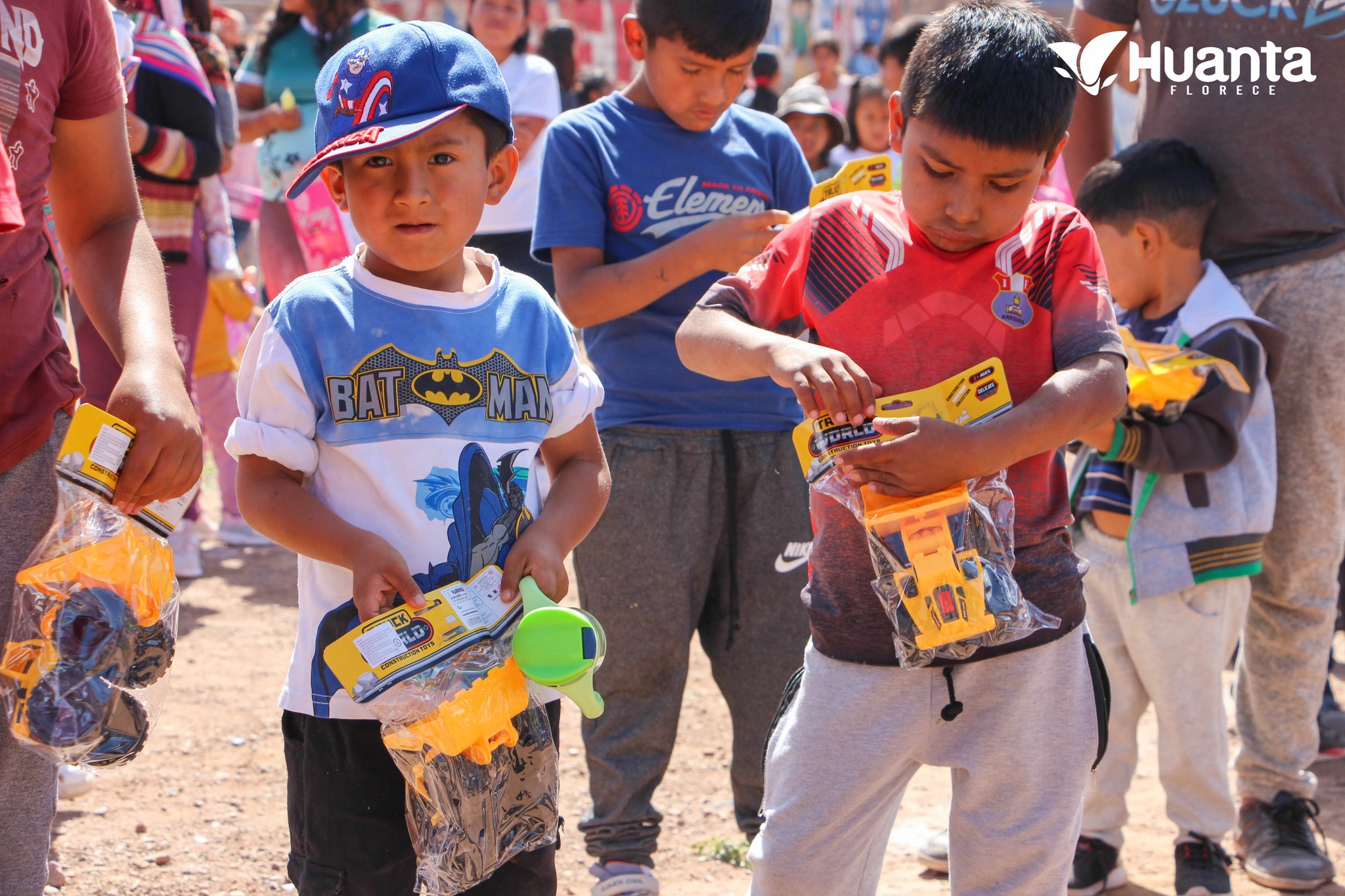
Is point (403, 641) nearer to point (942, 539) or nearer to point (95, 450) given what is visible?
point (95, 450)

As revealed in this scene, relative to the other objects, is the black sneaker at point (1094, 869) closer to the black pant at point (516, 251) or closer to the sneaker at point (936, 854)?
the sneaker at point (936, 854)

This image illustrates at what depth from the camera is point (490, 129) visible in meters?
2.08

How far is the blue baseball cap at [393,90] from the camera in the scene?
1906mm

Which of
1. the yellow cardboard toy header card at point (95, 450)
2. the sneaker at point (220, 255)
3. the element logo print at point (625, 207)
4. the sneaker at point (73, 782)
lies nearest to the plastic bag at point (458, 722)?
the yellow cardboard toy header card at point (95, 450)

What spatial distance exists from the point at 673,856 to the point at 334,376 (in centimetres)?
196

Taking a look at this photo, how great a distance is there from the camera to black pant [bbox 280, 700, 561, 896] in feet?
6.54

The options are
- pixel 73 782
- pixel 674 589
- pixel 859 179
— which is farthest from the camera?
pixel 73 782

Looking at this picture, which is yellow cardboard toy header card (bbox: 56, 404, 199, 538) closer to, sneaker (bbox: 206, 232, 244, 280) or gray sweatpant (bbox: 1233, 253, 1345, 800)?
gray sweatpant (bbox: 1233, 253, 1345, 800)

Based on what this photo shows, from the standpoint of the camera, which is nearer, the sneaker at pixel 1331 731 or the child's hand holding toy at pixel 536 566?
the child's hand holding toy at pixel 536 566

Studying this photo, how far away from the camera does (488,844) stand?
1.91m

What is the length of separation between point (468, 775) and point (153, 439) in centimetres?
68

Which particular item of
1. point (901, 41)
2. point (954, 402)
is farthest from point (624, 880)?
point (901, 41)

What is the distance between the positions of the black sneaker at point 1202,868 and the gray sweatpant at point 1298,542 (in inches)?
13.8

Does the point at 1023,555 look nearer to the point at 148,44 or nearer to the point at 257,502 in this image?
the point at 257,502
